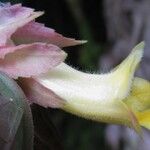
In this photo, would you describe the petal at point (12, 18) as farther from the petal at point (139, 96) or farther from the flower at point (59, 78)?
the petal at point (139, 96)

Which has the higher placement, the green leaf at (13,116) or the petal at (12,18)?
the petal at (12,18)

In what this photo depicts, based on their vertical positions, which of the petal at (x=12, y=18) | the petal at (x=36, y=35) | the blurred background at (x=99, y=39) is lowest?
the blurred background at (x=99, y=39)

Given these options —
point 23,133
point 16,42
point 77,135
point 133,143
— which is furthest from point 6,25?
point 77,135

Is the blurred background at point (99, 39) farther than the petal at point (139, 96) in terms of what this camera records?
Yes

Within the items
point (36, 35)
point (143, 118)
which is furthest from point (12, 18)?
point (143, 118)

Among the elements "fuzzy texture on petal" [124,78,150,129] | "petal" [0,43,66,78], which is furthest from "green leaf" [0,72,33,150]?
"fuzzy texture on petal" [124,78,150,129]

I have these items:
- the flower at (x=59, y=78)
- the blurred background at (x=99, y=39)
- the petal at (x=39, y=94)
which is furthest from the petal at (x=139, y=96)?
the blurred background at (x=99, y=39)

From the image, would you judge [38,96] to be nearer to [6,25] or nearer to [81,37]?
[6,25]

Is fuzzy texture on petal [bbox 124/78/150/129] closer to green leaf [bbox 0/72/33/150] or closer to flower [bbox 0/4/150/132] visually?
flower [bbox 0/4/150/132]

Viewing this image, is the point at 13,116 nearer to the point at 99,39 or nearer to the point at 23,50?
the point at 23,50
